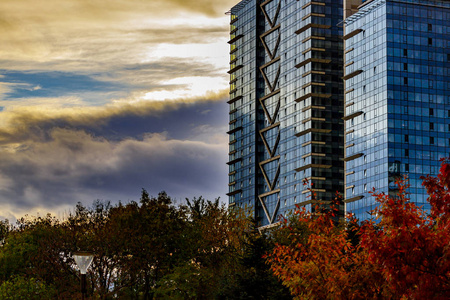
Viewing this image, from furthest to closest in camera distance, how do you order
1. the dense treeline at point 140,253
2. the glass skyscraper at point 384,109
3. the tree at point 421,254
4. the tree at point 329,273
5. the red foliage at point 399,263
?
the glass skyscraper at point 384,109 < the dense treeline at point 140,253 < the tree at point 329,273 < the red foliage at point 399,263 < the tree at point 421,254

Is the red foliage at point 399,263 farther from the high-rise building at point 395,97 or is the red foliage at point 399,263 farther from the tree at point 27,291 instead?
the high-rise building at point 395,97

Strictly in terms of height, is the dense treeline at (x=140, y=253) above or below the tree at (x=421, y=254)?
above

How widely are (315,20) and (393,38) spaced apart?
33.1m

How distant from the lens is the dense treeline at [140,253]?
70.1 metres

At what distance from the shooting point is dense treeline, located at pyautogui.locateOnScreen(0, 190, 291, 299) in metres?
70.1

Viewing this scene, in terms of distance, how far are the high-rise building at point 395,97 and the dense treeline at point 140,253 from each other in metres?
85.8

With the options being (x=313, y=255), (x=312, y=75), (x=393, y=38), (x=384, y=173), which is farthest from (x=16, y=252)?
(x=312, y=75)

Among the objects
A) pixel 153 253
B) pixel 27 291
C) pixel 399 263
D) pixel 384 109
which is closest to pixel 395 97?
pixel 384 109

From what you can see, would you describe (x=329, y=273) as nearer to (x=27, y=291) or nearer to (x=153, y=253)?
(x=153, y=253)

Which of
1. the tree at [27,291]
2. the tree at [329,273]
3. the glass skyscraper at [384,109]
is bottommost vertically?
the tree at [329,273]

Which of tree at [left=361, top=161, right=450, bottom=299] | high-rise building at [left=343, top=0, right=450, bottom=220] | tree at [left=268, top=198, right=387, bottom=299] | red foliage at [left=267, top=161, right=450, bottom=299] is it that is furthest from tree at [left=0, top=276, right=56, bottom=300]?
high-rise building at [left=343, top=0, right=450, bottom=220]

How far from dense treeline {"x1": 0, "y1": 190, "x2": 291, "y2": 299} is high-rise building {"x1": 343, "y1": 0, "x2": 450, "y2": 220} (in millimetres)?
85810

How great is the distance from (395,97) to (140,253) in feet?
337

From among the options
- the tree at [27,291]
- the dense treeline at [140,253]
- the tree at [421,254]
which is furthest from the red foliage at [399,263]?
the tree at [27,291]
